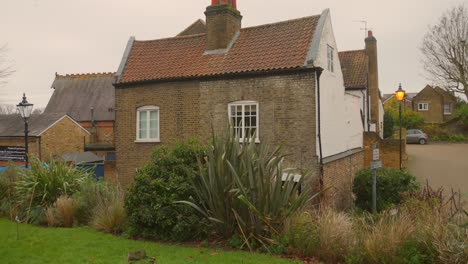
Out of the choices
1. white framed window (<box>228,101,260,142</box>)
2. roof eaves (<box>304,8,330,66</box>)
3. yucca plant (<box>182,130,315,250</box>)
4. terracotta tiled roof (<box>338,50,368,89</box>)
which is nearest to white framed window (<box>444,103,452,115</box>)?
terracotta tiled roof (<box>338,50,368,89</box>)

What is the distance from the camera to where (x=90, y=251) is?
7.23 metres

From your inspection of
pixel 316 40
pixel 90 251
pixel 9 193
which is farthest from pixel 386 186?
pixel 9 193

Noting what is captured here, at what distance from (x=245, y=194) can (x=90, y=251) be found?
9.45 feet

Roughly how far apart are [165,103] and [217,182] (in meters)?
9.35

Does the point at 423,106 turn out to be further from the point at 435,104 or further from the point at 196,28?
the point at 196,28

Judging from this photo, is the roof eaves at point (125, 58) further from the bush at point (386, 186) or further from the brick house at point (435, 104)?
the brick house at point (435, 104)

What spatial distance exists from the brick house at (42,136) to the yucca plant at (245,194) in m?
22.2

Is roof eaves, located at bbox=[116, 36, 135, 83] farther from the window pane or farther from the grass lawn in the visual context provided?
the grass lawn

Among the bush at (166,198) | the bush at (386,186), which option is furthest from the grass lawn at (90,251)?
the bush at (386,186)

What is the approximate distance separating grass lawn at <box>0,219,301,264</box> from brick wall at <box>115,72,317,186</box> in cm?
551

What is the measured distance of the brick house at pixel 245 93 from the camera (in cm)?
1396

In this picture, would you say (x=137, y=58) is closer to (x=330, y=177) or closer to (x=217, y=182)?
(x=330, y=177)

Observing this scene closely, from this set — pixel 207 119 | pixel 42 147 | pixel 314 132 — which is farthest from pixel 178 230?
pixel 42 147

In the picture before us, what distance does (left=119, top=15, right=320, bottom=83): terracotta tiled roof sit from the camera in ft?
48.5
